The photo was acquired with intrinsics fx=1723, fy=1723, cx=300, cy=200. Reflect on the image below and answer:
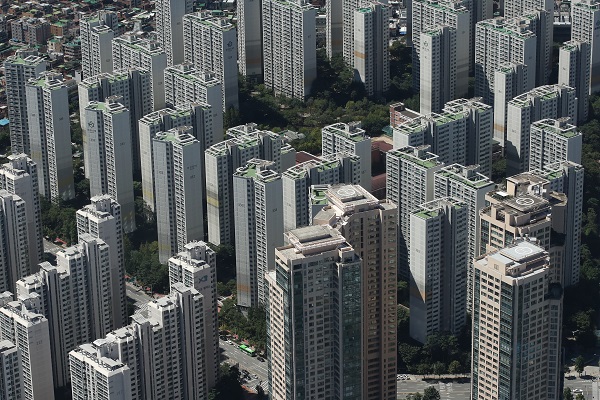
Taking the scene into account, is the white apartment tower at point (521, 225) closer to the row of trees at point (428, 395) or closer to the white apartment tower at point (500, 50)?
the row of trees at point (428, 395)

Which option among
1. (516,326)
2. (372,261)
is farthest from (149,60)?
(516,326)

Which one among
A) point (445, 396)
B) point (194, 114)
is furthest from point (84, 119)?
point (445, 396)

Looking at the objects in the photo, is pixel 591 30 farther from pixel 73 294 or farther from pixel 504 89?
pixel 73 294

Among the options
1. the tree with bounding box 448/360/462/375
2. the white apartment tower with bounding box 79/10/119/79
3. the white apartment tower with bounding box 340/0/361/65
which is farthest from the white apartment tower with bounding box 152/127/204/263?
the white apartment tower with bounding box 340/0/361/65

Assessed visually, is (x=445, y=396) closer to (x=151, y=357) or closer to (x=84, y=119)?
(x=151, y=357)

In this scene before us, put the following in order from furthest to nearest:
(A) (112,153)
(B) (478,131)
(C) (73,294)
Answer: (B) (478,131)
(A) (112,153)
(C) (73,294)

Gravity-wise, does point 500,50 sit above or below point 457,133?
above
